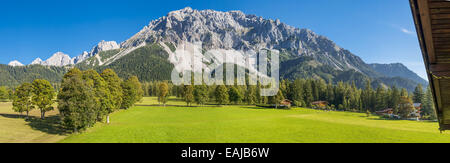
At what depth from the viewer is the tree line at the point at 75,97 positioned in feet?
101

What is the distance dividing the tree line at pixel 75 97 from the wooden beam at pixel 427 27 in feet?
124

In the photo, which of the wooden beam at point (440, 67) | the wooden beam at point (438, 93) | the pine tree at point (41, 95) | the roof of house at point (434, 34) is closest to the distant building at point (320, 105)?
the wooden beam at point (438, 93)

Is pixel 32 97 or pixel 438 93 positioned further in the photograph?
pixel 32 97

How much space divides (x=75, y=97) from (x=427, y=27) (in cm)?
3882

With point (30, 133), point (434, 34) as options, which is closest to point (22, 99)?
point (30, 133)

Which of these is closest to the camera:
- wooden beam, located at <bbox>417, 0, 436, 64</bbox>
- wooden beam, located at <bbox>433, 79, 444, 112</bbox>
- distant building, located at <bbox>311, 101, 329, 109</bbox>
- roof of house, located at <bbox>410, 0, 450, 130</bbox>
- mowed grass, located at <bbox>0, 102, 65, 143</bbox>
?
wooden beam, located at <bbox>417, 0, 436, 64</bbox>

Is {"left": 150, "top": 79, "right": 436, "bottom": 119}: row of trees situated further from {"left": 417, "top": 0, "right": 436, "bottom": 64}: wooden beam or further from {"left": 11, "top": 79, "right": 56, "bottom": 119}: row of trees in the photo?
{"left": 417, "top": 0, "right": 436, "bottom": 64}: wooden beam

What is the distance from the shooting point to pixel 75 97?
31.3 metres

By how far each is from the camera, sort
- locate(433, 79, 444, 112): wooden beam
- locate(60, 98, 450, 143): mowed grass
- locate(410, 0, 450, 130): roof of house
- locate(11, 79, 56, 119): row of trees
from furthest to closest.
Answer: locate(11, 79, 56, 119): row of trees < locate(60, 98, 450, 143): mowed grass < locate(433, 79, 444, 112): wooden beam < locate(410, 0, 450, 130): roof of house

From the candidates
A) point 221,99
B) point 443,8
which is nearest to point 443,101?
point 443,8

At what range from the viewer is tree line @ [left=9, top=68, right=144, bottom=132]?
101ft

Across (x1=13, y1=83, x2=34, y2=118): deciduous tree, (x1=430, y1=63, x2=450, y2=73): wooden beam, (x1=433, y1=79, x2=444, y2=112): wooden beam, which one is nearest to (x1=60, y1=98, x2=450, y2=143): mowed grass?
(x1=13, y1=83, x2=34, y2=118): deciduous tree

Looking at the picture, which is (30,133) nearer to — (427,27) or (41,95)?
A: (41,95)
